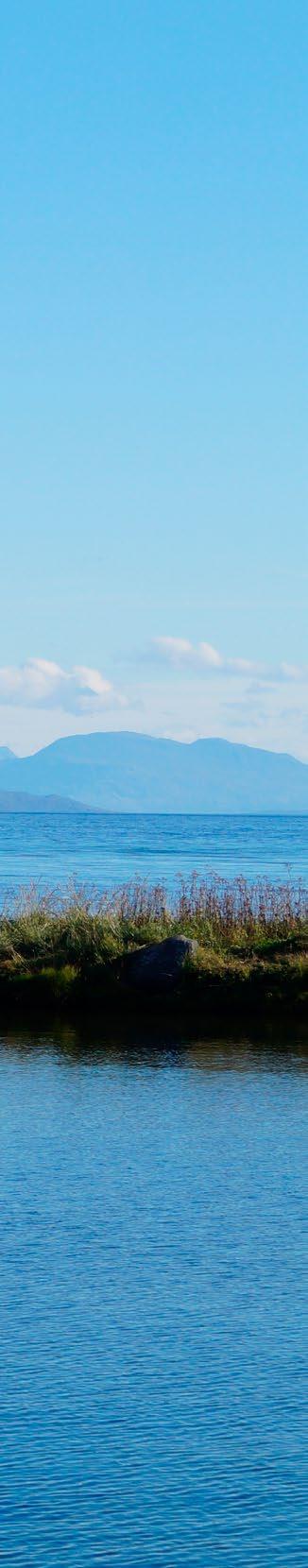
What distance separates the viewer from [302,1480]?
5.30 m

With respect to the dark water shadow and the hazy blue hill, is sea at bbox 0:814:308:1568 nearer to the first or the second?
the dark water shadow

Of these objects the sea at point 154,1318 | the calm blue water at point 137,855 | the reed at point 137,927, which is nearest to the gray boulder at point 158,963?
the reed at point 137,927

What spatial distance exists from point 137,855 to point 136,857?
1.66m

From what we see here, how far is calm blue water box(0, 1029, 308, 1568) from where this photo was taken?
5.05 metres

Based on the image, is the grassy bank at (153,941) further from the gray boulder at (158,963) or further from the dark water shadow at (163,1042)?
the dark water shadow at (163,1042)

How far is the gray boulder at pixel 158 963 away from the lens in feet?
56.0

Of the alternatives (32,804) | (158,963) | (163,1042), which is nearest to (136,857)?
(158,963)

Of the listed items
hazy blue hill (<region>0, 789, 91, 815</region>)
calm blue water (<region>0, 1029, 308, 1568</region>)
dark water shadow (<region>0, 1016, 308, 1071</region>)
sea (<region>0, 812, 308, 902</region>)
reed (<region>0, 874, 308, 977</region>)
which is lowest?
calm blue water (<region>0, 1029, 308, 1568</region>)

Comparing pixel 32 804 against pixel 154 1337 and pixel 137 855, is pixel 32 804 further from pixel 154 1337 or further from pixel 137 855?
pixel 154 1337

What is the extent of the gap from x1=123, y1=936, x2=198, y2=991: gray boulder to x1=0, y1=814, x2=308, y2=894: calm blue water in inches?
455

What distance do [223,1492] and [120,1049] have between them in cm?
876

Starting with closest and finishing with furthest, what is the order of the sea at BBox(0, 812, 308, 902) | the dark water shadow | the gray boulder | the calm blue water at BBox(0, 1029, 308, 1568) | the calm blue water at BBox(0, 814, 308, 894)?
the calm blue water at BBox(0, 1029, 308, 1568) → the dark water shadow → the gray boulder → the sea at BBox(0, 812, 308, 902) → the calm blue water at BBox(0, 814, 308, 894)

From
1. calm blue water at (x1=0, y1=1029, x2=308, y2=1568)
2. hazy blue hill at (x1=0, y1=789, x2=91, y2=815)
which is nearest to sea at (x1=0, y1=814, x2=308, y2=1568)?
calm blue water at (x1=0, y1=1029, x2=308, y2=1568)

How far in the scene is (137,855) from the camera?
58.8 metres
